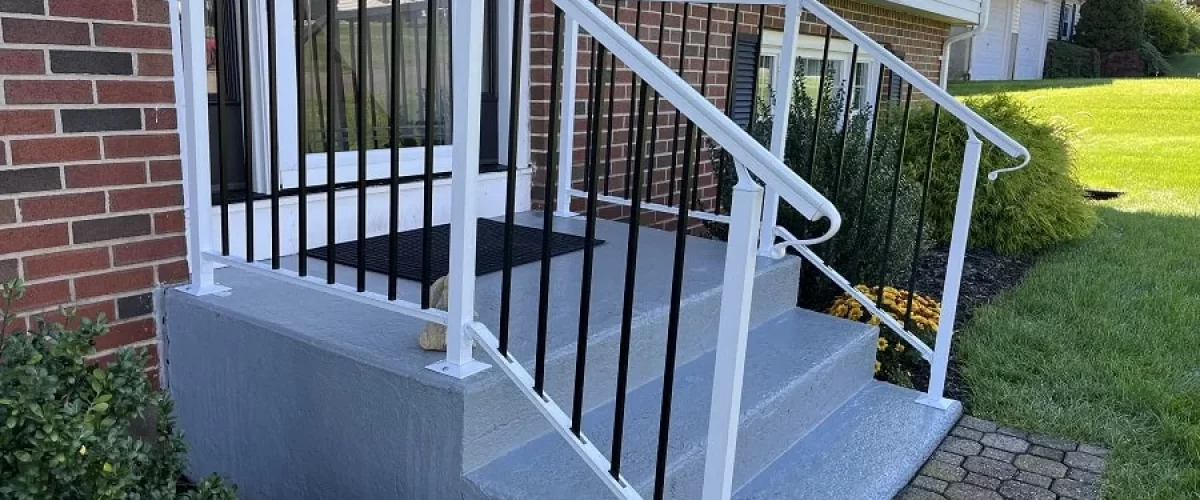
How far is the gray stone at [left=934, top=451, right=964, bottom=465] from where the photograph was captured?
9.60 ft

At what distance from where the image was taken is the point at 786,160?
421cm

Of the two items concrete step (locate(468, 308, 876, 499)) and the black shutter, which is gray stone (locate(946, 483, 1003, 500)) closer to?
concrete step (locate(468, 308, 876, 499))

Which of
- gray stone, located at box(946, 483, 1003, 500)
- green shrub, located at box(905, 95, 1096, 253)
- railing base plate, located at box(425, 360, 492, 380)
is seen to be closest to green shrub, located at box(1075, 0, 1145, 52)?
green shrub, located at box(905, 95, 1096, 253)

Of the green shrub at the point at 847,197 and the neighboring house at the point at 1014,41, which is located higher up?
the neighboring house at the point at 1014,41

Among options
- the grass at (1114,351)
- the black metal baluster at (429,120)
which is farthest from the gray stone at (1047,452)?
the black metal baluster at (429,120)

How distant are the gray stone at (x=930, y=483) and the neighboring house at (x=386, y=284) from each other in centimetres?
8

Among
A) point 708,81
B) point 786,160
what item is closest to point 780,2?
point 786,160

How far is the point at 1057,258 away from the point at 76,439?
6.04m

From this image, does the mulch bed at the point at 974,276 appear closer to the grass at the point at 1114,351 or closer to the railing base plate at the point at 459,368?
the grass at the point at 1114,351

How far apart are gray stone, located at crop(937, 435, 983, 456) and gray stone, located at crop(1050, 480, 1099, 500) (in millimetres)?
280

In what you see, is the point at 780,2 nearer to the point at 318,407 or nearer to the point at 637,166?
the point at 637,166

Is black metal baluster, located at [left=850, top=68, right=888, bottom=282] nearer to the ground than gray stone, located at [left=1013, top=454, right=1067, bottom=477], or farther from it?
farther from it

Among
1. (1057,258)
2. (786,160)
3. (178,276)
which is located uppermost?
(786,160)

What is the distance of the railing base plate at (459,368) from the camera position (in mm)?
1998
